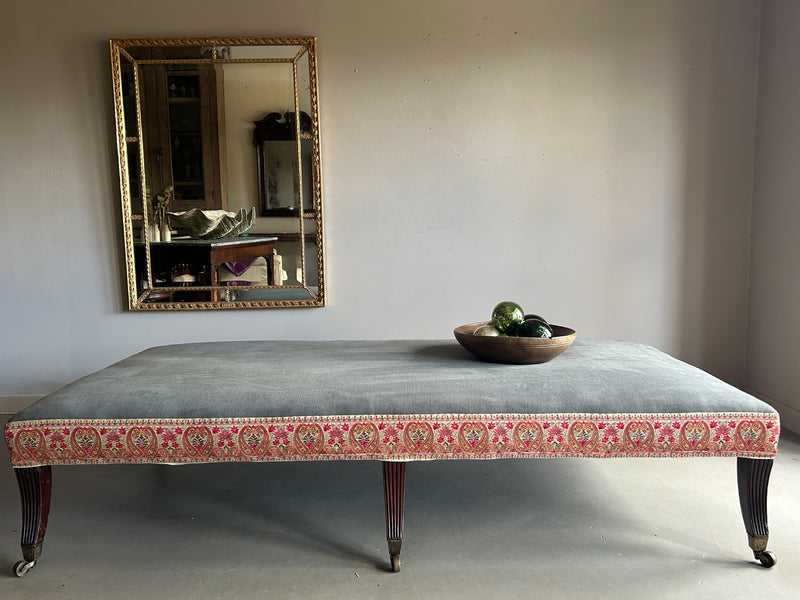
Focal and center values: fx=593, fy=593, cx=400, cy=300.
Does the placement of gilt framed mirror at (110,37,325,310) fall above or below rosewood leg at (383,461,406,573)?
above

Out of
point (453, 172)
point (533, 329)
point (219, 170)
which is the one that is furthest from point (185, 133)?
point (533, 329)

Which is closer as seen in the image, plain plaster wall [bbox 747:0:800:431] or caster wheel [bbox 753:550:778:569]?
caster wheel [bbox 753:550:778:569]

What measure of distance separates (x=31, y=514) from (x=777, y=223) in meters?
3.49

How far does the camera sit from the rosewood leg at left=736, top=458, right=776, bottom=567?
175 cm

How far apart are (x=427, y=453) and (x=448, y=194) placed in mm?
1900

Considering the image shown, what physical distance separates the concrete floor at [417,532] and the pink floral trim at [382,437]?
1.10ft

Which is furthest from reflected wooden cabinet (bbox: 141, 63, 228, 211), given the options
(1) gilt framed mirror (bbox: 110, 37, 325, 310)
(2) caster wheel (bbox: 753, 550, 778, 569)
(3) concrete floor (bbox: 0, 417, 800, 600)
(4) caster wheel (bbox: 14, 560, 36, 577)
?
(2) caster wheel (bbox: 753, 550, 778, 569)

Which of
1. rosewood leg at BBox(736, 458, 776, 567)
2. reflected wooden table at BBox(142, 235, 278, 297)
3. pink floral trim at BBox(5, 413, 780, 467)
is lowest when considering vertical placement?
rosewood leg at BBox(736, 458, 776, 567)

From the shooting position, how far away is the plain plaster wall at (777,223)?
2.95 metres

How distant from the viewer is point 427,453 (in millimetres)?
1752

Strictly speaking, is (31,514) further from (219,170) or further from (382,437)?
(219,170)

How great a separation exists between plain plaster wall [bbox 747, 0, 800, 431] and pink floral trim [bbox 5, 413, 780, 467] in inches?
61.6

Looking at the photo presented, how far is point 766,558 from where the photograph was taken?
1738mm

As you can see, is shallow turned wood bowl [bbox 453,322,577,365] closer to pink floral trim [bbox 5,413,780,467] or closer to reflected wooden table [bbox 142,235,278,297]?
pink floral trim [bbox 5,413,780,467]
